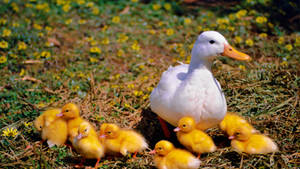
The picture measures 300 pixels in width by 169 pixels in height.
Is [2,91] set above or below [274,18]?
A: below

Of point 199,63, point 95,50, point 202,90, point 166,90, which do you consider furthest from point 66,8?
point 202,90

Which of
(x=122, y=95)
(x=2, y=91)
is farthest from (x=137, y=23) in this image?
(x=2, y=91)

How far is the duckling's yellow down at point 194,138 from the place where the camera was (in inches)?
109

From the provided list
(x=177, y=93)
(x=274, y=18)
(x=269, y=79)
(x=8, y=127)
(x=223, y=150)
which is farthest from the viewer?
(x=274, y=18)

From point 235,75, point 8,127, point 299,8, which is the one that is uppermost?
point 299,8

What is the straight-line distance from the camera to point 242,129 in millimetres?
2916

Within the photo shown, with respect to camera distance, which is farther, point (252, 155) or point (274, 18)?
point (274, 18)

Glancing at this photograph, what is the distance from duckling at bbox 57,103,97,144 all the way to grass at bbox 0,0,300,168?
0.68 ft

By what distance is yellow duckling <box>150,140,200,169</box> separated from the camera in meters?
2.71

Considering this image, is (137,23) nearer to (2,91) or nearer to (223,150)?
(2,91)

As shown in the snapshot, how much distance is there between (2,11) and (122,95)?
3187mm

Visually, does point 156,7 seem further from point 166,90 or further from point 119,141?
point 119,141

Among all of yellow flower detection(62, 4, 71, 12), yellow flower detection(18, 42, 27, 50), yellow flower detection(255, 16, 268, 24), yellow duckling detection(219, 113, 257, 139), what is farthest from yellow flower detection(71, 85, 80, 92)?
yellow flower detection(255, 16, 268, 24)

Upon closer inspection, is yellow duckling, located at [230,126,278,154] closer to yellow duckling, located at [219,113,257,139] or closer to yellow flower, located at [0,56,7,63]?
yellow duckling, located at [219,113,257,139]
